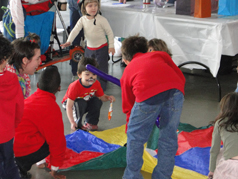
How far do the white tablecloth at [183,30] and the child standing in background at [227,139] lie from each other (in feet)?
5.20

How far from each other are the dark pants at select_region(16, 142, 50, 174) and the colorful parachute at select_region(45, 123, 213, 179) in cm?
19

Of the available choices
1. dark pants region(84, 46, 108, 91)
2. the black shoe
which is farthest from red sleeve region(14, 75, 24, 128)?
dark pants region(84, 46, 108, 91)

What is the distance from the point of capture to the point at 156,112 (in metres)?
1.94

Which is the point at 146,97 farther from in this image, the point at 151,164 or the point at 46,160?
the point at 46,160

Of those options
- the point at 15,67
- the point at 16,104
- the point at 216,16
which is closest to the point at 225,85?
the point at 216,16

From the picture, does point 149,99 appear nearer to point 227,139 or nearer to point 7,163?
point 227,139

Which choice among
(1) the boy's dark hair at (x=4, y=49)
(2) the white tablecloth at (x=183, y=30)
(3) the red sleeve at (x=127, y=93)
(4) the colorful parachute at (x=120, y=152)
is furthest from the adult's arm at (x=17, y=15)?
(3) the red sleeve at (x=127, y=93)

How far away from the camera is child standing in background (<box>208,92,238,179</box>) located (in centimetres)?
188

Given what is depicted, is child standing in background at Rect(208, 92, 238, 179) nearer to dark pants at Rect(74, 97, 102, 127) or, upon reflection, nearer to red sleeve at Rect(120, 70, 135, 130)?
red sleeve at Rect(120, 70, 135, 130)

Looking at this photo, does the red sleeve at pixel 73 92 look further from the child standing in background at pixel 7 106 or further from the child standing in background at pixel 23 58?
the child standing in background at pixel 7 106

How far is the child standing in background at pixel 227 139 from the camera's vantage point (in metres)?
1.88

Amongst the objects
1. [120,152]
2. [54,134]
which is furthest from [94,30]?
A: [54,134]

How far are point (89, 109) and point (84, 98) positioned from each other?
13 centimetres

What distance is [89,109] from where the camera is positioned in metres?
3.06
